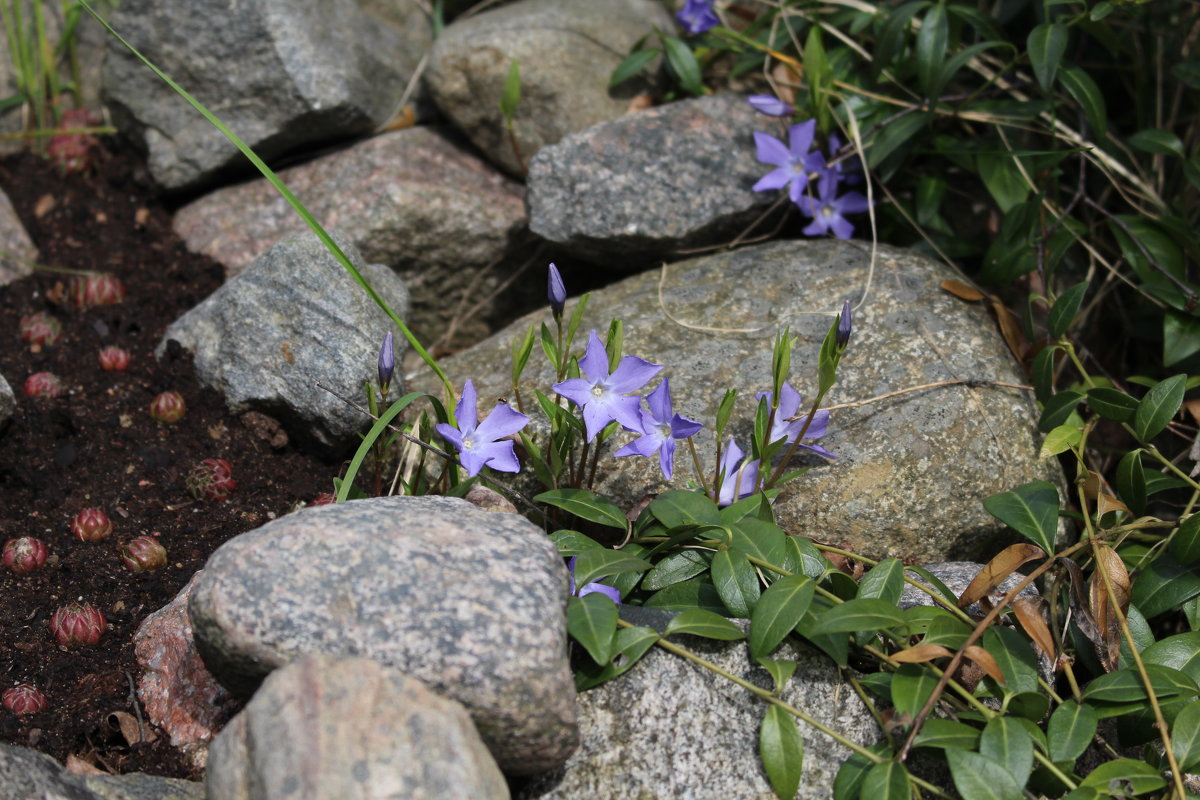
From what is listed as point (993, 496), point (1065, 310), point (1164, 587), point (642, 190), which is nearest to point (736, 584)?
point (993, 496)

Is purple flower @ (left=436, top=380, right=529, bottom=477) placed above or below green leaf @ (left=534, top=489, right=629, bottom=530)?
above

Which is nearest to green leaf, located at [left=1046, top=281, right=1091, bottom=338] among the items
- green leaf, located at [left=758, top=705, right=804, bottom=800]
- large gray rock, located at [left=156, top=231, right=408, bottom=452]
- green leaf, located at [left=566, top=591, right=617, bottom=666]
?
green leaf, located at [left=758, top=705, right=804, bottom=800]

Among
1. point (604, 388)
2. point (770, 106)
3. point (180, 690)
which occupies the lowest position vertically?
point (180, 690)

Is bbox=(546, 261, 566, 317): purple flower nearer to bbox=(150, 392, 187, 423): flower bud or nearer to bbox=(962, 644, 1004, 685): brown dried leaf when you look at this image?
bbox=(962, 644, 1004, 685): brown dried leaf

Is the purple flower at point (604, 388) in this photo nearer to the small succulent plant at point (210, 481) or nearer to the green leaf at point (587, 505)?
the green leaf at point (587, 505)

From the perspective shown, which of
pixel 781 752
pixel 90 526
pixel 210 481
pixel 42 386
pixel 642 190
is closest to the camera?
pixel 781 752

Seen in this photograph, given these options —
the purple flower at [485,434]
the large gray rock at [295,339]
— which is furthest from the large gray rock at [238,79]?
the purple flower at [485,434]

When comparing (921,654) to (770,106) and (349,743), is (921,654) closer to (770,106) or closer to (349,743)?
(349,743)
